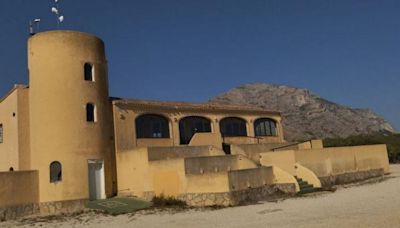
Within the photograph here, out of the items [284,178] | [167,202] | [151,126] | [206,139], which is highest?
[151,126]

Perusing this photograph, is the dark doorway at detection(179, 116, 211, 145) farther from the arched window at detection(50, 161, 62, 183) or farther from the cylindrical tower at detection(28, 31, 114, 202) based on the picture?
the arched window at detection(50, 161, 62, 183)

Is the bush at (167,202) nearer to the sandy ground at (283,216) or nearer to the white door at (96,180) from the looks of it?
the sandy ground at (283,216)

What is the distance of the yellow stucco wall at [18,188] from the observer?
73.5ft

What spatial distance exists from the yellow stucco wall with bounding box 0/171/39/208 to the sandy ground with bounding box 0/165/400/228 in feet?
5.89

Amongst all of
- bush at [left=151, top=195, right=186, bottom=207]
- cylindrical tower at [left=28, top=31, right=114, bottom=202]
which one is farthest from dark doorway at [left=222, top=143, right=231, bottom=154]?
bush at [left=151, top=195, right=186, bottom=207]

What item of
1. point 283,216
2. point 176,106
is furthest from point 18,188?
point 283,216

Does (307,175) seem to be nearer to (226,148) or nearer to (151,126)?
(226,148)

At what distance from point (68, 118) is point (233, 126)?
49.0ft

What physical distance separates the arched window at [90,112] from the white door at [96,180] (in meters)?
2.56

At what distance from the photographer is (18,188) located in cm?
2312

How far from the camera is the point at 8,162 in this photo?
2616cm

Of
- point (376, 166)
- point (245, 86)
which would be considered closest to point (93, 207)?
point (376, 166)

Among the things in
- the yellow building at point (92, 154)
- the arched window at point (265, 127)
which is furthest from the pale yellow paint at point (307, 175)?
the arched window at point (265, 127)

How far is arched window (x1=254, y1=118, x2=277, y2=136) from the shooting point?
37.2 m
